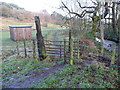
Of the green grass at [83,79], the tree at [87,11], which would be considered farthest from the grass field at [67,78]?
the tree at [87,11]

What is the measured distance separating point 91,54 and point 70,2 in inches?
310

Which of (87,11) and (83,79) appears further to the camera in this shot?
(87,11)

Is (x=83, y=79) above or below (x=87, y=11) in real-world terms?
below

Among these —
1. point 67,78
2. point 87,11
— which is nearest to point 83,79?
point 67,78

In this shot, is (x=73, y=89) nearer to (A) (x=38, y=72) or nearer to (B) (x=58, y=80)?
(B) (x=58, y=80)

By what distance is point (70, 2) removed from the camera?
11.9 m

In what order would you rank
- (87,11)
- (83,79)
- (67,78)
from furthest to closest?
1. (87,11)
2. (67,78)
3. (83,79)

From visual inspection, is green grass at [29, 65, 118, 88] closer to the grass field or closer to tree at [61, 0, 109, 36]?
the grass field

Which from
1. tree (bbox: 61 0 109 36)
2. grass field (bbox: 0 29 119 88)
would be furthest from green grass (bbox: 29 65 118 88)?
tree (bbox: 61 0 109 36)

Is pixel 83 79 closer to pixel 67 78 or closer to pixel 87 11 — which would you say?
pixel 67 78

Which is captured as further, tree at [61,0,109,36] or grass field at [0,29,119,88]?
tree at [61,0,109,36]

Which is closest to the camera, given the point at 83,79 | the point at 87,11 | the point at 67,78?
the point at 83,79

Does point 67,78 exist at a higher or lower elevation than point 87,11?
lower

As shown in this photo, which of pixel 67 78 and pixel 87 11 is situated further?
pixel 87 11
